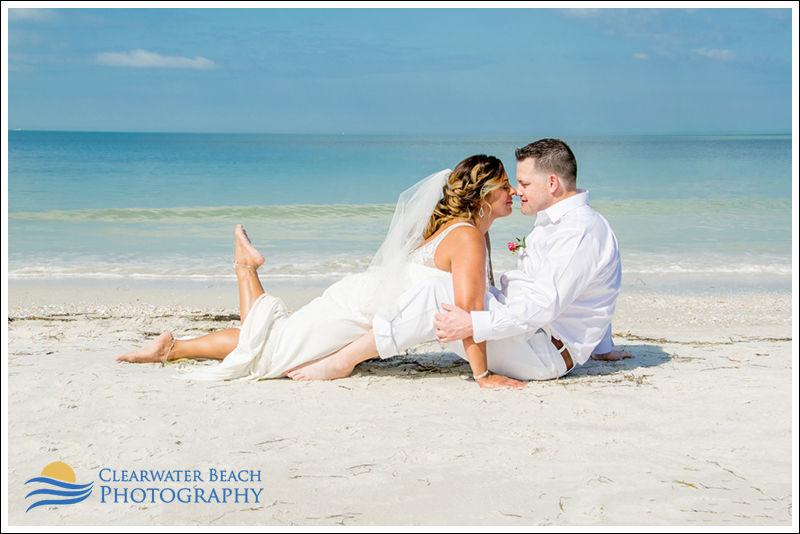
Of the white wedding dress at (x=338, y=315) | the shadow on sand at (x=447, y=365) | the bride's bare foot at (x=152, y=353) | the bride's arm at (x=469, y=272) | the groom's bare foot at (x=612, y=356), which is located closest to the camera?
the bride's arm at (x=469, y=272)

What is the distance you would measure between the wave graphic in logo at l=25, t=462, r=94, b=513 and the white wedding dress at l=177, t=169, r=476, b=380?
4.61 ft

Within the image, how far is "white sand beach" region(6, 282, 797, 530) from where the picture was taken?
255cm

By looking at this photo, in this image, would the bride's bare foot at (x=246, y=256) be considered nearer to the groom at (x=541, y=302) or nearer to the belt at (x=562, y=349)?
the groom at (x=541, y=302)

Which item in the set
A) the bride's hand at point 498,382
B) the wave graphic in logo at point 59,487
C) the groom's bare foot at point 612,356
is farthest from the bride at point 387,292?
the wave graphic in logo at point 59,487

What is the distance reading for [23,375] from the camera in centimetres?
415

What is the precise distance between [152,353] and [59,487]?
2.00 m

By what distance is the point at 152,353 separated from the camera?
4.66 meters

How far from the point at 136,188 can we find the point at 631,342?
21897 mm

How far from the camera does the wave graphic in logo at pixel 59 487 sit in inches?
103

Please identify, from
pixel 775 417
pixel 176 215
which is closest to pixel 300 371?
pixel 775 417

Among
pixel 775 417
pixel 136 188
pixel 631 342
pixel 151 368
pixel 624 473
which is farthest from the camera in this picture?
pixel 136 188

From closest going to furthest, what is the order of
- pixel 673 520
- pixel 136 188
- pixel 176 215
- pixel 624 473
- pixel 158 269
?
1. pixel 673 520
2. pixel 624 473
3. pixel 158 269
4. pixel 176 215
5. pixel 136 188

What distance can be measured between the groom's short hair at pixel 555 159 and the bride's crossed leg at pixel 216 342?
7.09 feet

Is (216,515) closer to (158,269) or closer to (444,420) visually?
(444,420)
